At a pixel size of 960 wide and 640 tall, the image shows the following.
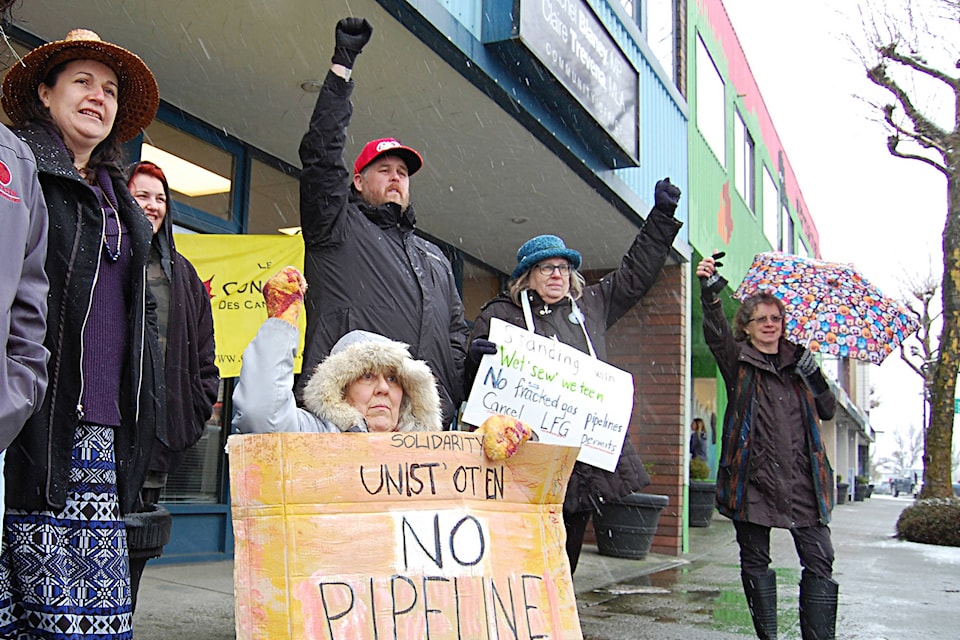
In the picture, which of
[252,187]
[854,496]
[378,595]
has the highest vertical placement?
[252,187]

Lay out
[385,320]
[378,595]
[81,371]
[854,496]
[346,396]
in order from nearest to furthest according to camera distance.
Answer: [81,371] → [378,595] → [346,396] → [385,320] → [854,496]

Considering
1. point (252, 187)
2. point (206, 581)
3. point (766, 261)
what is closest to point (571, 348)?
point (766, 261)

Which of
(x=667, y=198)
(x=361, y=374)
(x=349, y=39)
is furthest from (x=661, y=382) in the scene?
(x=361, y=374)

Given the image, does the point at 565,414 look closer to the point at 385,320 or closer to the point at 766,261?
the point at 385,320

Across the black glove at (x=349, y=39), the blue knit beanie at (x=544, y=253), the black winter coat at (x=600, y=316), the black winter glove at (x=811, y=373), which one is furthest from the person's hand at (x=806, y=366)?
the black glove at (x=349, y=39)

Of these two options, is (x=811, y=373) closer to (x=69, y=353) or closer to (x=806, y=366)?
(x=806, y=366)

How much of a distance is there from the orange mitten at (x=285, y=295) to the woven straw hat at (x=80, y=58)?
0.62 m

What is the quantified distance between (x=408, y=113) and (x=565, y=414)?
7.77 ft

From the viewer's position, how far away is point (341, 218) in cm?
316

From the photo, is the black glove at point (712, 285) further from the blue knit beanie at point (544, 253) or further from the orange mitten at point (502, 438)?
the orange mitten at point (502, 438)

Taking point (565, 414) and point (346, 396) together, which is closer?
point (346, 396)

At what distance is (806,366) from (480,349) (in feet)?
6.03

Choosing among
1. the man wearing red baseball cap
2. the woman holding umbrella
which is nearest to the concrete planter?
the woman holding umbrella

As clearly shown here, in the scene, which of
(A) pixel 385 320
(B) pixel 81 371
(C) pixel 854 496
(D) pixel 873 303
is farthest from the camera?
(C) pixel 854 496
